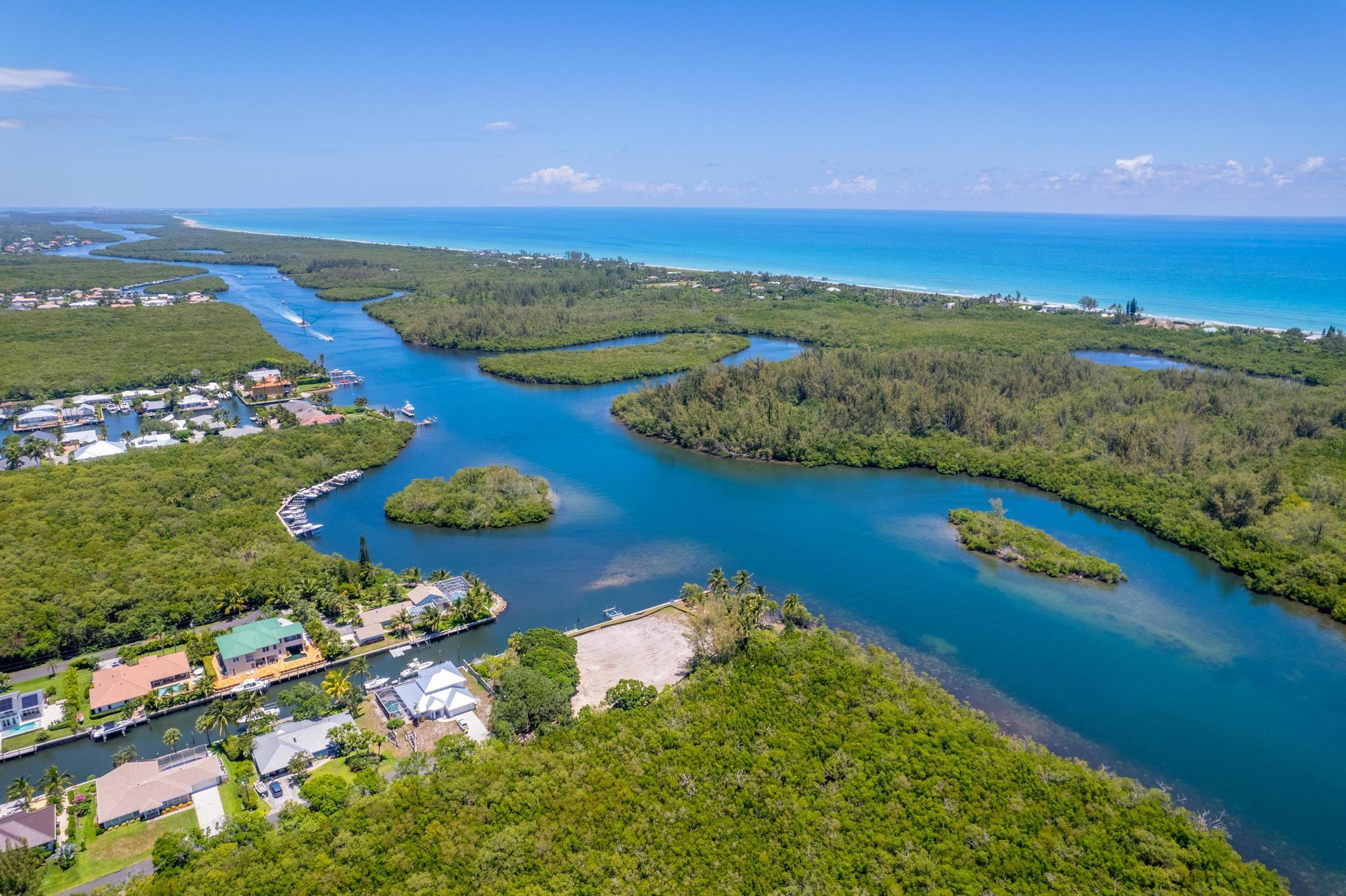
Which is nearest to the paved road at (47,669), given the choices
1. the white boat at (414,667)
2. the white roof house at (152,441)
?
the white boat at (414,667)

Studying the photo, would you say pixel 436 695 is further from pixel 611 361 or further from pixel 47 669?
pixel 611 361

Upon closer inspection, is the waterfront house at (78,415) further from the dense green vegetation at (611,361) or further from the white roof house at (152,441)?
the dense green vegetation at (611,361)

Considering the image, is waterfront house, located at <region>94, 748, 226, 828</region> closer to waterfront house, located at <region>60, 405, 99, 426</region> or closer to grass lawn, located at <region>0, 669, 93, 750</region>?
grass lawn, located at <region>0, 669, 93, 750</region>

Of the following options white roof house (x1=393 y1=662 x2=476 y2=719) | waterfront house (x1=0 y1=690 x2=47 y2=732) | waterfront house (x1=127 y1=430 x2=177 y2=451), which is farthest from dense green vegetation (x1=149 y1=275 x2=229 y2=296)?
white roof house (x1=393 y1=662 x2=476 y2=719)

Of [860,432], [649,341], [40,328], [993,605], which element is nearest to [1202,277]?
[649,341]

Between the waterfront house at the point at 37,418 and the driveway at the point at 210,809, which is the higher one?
the waterfront house at the point at 37,418

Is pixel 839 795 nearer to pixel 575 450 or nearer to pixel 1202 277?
pixel 575 450
